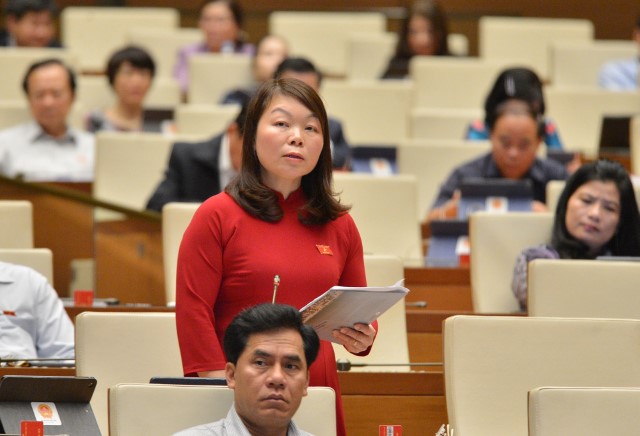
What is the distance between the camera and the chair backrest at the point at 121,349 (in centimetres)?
294

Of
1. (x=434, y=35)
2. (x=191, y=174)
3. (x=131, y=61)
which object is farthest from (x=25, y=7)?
(x=191, y=174)

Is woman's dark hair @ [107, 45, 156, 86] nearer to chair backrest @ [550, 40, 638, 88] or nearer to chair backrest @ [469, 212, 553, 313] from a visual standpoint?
chair backrest @ [550, 40, 638, 88]

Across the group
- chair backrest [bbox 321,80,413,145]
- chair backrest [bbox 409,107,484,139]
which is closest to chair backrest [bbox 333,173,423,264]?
chair backrest [bbox 409,107,484,139]

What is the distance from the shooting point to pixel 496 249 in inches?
152

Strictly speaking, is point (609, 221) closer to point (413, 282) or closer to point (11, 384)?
point (413, 282)

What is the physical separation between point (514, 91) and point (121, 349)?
7.73ft

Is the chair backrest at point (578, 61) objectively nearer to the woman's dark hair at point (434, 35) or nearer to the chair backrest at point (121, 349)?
the woman's dark hair at point (434, 35)

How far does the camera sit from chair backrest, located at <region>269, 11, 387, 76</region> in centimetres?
710

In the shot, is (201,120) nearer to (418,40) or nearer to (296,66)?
(296,66)

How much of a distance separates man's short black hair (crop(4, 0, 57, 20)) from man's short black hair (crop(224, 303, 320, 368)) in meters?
4.38

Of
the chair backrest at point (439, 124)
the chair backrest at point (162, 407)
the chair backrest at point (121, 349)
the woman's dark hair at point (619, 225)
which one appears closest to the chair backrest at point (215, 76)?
the chair backrest at point (439, 124)

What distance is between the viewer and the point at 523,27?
23.4ft

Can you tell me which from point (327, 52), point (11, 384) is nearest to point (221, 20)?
point (327, 52)

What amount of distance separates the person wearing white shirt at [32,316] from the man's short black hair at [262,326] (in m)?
1.06
